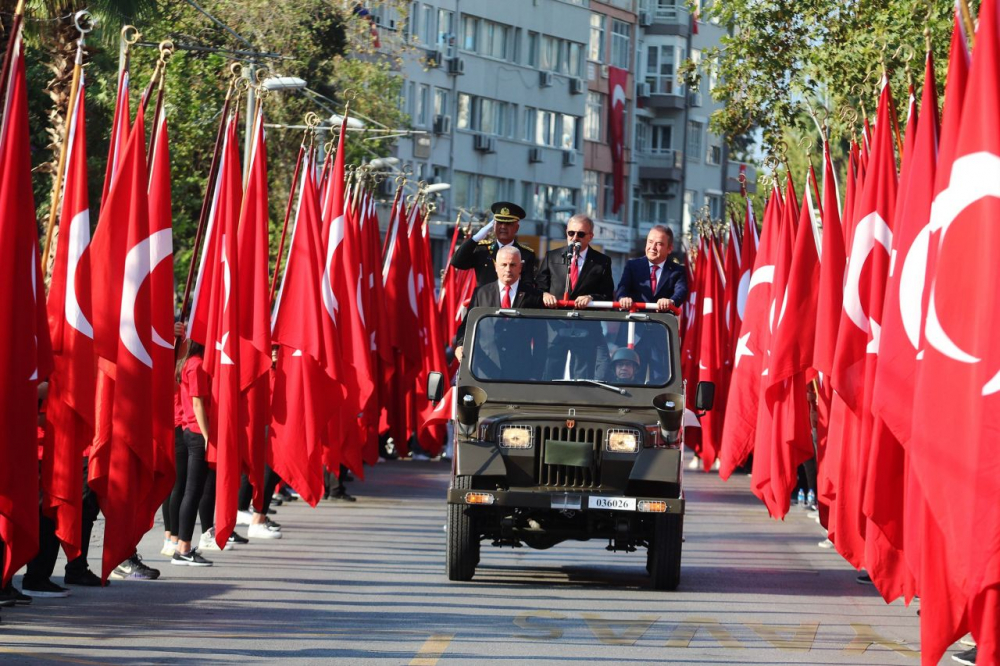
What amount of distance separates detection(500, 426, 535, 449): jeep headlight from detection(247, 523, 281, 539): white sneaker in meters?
4.32

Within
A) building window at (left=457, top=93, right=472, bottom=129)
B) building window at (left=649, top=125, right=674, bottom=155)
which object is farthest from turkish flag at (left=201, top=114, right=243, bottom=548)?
building window at (left=649, top=125, right=674, bottom=155)

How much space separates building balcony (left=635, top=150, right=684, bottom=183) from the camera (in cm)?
9119

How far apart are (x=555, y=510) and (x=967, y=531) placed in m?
6.39

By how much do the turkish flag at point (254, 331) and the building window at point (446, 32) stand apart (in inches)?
2238

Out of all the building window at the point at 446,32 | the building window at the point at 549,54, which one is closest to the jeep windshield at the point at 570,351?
the building window at the point at 446,32

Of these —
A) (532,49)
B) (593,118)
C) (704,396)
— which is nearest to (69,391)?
(704,396)

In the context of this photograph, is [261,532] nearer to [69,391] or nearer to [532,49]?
[69,391]

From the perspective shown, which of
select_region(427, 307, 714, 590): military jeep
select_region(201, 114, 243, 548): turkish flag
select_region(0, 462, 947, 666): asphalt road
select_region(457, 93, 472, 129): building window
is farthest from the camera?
select_region(457, 93, 472, 129): building window

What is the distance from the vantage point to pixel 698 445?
97.4 ft

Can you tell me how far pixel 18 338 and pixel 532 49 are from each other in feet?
227

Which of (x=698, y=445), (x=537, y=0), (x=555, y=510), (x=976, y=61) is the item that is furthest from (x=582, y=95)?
(x=976, y=61)

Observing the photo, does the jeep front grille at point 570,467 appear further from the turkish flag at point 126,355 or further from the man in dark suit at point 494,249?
the turkish flag at point 126,355

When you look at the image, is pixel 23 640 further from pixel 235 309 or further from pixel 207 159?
pixel 207 159

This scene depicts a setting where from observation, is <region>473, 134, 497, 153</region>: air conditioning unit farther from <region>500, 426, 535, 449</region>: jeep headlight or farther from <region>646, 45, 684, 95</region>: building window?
<region>500, 426, 535, 449</region>: jeep headlight
